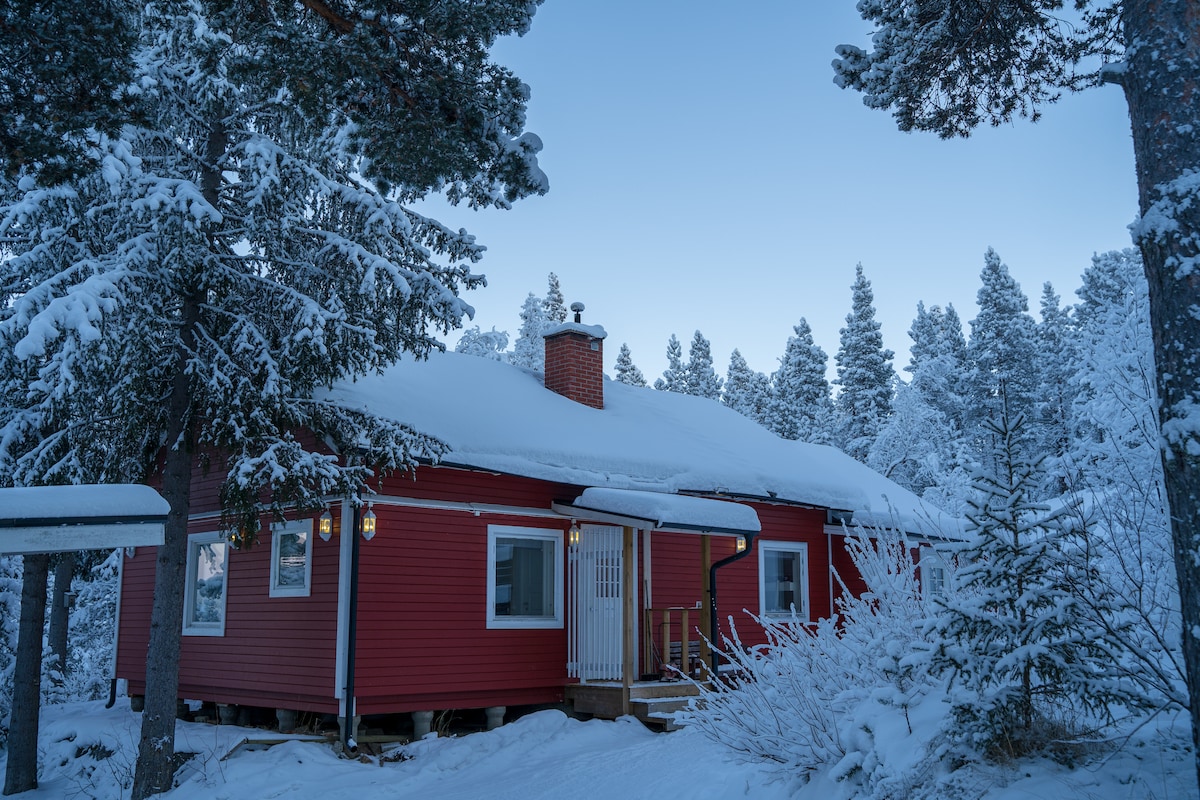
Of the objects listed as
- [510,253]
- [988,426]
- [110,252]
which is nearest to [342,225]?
[110,252]

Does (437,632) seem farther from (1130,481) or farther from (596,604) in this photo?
(1130,481)

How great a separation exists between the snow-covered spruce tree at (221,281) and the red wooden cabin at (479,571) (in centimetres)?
137

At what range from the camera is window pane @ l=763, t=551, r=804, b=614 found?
15.7 m

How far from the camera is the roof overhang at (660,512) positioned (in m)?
11.5

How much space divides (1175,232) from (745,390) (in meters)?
46.9

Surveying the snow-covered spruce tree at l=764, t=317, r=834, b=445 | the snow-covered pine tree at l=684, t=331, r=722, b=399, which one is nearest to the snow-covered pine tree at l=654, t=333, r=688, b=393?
the snow-covered pine tree at l=684, t=331, r=722, b=399

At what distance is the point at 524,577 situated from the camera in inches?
504

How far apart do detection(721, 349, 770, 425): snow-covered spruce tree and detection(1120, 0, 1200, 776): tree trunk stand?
41.4m

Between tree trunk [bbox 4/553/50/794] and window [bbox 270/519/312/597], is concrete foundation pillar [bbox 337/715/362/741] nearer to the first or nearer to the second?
window [bbox 270/519/312/597]

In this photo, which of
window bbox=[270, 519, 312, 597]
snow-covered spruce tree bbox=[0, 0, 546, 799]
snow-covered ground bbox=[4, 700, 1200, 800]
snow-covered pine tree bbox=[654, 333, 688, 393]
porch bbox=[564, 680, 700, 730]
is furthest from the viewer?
snow-covered pine tree bbox=[654, 333, 688, 393]

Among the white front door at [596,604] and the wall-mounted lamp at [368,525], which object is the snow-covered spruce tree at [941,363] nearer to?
the white front door at [596,604]

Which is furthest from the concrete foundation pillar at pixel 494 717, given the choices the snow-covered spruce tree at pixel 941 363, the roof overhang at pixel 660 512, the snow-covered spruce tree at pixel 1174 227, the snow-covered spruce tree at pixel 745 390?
the snow-covered spruce tree at pixel 745 390

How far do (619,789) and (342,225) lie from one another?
655cm

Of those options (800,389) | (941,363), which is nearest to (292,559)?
(800,389)
